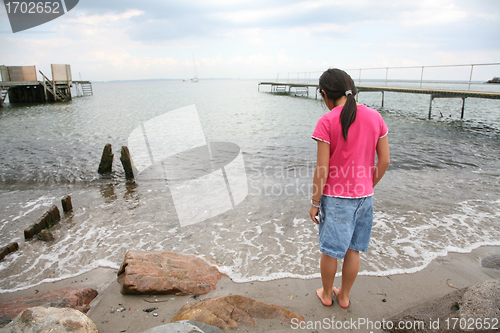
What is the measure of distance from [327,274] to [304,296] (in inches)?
22.5

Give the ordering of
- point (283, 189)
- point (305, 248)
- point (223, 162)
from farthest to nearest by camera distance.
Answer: point (223, 162)
point (283, 189)
point (305, 248)

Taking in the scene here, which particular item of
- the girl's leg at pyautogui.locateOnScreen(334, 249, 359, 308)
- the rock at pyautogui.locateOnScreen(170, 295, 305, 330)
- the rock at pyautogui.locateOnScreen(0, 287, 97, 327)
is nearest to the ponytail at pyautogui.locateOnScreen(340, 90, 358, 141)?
the girl's leg at pyautogui.locateOnScreen(334, 249, 359, 308)

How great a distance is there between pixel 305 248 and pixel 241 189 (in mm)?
3095

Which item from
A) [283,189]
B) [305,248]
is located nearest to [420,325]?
[305,248]

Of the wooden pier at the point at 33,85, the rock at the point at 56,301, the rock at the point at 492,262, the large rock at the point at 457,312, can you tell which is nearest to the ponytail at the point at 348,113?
the large rock at the point at 457,312

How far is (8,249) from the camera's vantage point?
420 cm

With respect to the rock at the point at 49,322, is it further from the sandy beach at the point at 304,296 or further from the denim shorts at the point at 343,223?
the denim shorts at the point at 343,223

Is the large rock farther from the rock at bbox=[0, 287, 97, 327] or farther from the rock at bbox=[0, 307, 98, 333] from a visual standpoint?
the rock at bbox=[0, 287, 97, 327]

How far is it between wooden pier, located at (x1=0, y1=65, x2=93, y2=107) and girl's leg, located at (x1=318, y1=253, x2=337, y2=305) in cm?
4102

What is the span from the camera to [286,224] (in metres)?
5.12

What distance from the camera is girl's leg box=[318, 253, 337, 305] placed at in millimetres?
2557

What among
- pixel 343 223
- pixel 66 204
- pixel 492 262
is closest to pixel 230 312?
pixel 343 223

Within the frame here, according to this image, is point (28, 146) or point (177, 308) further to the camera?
point (28, 146)

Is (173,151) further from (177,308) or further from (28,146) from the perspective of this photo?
(177,308)
